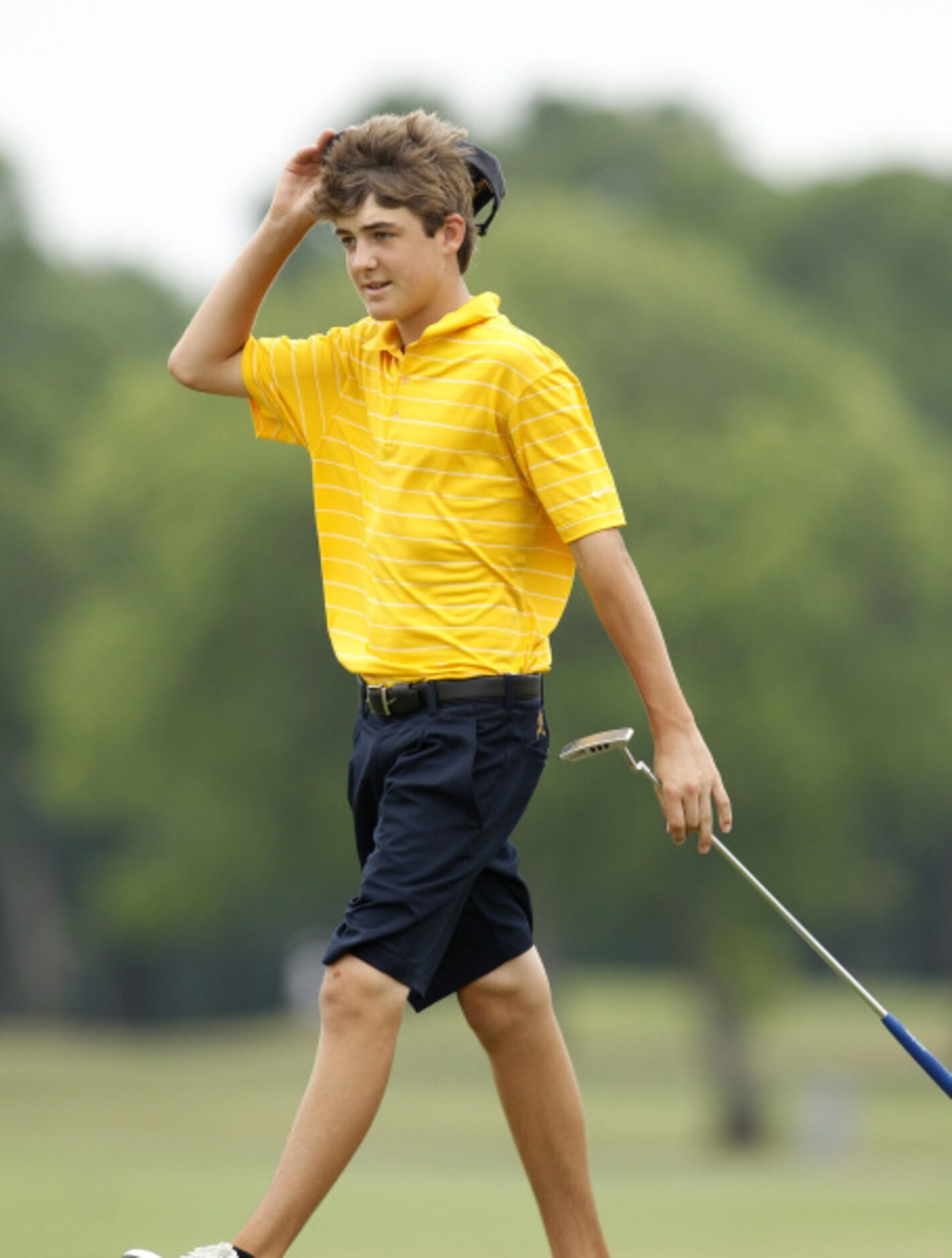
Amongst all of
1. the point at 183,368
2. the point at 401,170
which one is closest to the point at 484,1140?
the point at 183,368

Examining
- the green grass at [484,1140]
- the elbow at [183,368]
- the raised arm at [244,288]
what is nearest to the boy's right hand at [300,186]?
the raised arm at [244,288]

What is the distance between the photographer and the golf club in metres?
4.42

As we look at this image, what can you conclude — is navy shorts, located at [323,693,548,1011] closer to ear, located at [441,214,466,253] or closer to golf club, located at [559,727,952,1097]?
golf club, located at [559,727,952,1097]

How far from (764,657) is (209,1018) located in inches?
849

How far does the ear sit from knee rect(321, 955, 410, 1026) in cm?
133

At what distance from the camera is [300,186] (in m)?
4.64

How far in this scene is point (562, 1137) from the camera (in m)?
4.68

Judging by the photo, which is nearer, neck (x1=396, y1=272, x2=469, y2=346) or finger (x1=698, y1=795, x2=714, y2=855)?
finger (x1=698, y1=795, x2=714, y2=855)

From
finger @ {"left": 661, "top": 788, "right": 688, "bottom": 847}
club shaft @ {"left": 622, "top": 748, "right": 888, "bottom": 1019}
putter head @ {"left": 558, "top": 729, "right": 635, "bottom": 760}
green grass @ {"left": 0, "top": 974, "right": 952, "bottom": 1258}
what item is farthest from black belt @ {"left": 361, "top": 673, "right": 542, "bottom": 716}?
green grass @ {"left": 0, "top": 974, "right": 952, "bottom": 1258}

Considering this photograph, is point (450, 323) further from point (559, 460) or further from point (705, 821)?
point (705, 821)

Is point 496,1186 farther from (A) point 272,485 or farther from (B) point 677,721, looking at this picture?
(B) point 677,721

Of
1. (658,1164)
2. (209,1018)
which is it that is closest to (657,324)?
(658,1164)

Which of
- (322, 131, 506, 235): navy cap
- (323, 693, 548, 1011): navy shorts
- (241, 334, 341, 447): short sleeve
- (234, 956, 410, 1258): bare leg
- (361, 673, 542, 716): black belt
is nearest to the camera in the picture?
(234, 956, 410, 1258): bare leg

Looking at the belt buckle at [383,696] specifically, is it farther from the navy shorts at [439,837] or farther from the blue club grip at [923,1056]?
the blue club grip at [923,1056]
